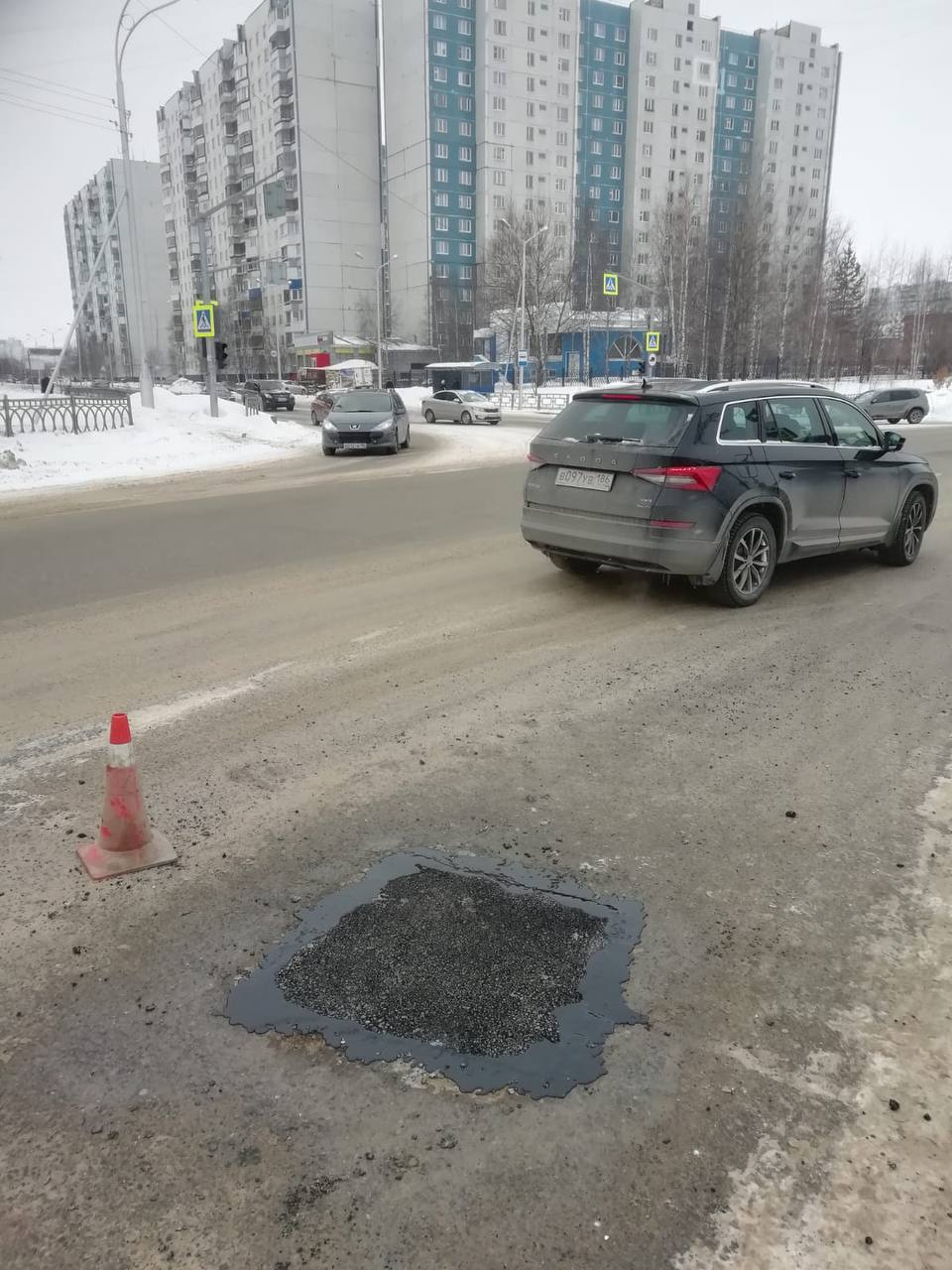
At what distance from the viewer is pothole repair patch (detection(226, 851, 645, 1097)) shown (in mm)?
2553

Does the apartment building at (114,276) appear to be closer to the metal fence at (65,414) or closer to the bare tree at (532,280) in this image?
the bare tree at (532,280)

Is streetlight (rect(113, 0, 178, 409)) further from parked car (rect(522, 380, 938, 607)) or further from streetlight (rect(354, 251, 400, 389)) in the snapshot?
streetlight (rect(354, 251, 400, 389))

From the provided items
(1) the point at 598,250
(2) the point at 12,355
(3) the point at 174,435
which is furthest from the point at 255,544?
(2) the point at 12,355

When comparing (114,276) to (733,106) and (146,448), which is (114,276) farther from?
(146,448)

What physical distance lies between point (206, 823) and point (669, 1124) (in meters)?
2.29

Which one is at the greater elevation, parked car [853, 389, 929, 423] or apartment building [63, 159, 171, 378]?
apartment building [63, 159, 171, 378]

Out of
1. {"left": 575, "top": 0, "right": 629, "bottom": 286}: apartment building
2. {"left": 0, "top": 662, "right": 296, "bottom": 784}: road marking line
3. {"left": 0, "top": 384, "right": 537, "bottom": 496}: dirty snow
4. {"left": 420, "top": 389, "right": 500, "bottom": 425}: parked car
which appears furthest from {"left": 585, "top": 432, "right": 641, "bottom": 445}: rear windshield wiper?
{"left": 575, "top": 0, "right": 629, "bottom": 286}: apartment building

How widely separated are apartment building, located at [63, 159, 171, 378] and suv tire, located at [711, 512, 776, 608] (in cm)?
12134

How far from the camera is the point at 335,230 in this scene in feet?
317

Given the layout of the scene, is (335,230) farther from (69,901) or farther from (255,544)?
(69,901)

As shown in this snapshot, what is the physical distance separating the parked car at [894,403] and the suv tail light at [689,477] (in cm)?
3767

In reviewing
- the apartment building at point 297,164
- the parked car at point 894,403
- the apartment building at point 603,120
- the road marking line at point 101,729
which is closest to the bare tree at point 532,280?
the apartment building at point 603,120

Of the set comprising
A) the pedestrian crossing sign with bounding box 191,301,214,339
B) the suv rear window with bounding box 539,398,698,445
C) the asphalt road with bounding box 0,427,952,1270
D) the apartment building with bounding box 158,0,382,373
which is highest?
the apartment building with bounding box 158,0,382,373

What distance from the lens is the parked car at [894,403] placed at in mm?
40438
